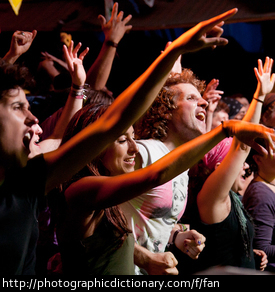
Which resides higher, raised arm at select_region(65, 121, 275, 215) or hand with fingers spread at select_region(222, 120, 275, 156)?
hand with fingers spread at select_region(222, 120, 275, 156)

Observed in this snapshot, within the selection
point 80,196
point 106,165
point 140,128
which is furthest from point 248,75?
point 80,196

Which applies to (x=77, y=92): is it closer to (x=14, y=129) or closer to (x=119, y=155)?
(x=119, y=155)

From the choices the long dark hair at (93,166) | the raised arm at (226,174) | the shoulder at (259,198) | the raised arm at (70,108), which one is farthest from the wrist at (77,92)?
the shoulder at (259,198)

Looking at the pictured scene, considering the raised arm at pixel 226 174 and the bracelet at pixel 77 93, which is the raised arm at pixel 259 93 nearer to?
the raised arm at pixel 226 174

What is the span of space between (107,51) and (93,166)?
1281mm

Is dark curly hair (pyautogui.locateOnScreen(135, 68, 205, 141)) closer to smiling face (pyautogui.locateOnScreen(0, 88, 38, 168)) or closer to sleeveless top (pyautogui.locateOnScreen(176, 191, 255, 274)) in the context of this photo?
sleeveless top (pyautogui.locateOnScreen(176, 191, 255, 274))

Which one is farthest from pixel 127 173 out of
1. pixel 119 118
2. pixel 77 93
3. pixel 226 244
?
pixel 226 244

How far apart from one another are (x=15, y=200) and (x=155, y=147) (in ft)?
3.59

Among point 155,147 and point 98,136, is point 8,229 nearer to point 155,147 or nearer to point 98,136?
point 98,136

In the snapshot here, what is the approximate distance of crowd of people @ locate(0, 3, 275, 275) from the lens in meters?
1.19

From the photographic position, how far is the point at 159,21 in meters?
2.55

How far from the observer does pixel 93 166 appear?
1592 millimetres

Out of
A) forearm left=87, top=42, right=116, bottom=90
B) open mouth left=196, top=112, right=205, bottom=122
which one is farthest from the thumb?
open mouth left=196, top=112, right=205, bottom=122

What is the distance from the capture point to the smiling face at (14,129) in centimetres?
118
